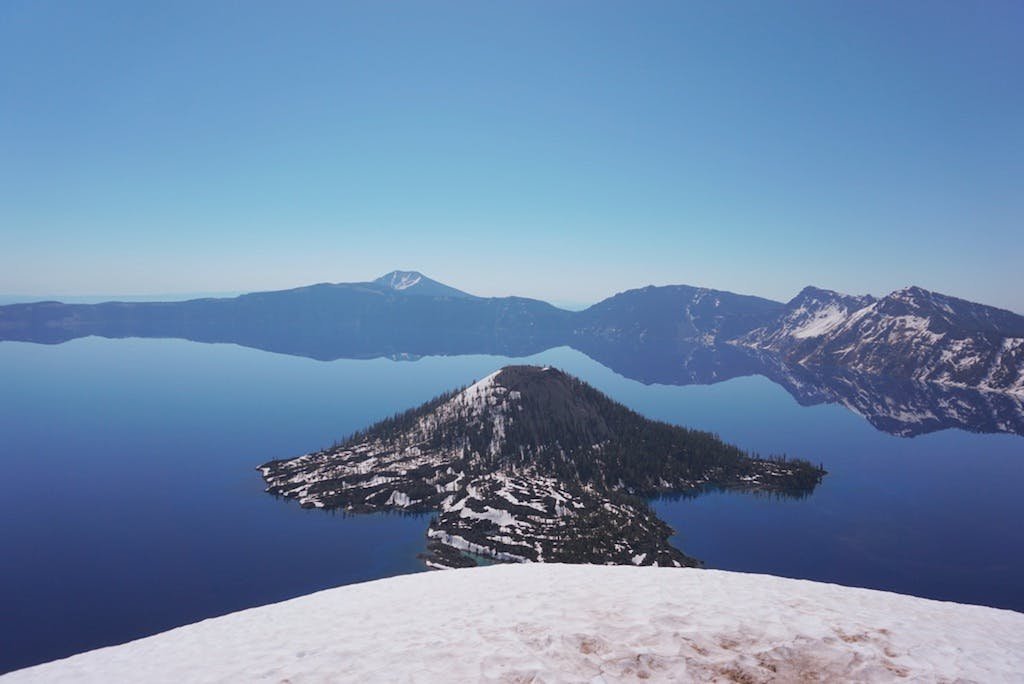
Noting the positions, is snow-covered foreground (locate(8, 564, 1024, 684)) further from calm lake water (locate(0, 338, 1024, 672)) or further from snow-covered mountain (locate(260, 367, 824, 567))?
calm lake water (locate(0, 338, 1024, 672))

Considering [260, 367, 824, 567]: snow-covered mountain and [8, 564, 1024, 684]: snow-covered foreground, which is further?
[260, 367, 824, 567]: snow-covered mountain

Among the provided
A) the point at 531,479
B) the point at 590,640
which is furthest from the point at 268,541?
the point at 590,640

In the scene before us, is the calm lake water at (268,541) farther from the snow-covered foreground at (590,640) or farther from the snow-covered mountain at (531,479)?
the snow-covered foreground at (590,640)

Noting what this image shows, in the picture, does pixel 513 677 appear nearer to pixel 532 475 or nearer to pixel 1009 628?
pixel 1009 628

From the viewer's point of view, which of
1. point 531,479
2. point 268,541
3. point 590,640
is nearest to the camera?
point 590,640

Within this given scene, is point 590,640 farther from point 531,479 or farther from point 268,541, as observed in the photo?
point 531,479

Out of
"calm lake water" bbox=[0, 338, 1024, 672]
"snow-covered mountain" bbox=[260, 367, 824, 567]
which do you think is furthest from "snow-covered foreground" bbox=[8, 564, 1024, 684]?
"calm lake water" bbox=[0, 338, 1024, 672]

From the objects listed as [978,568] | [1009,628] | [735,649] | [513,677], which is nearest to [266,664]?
[513,677]
